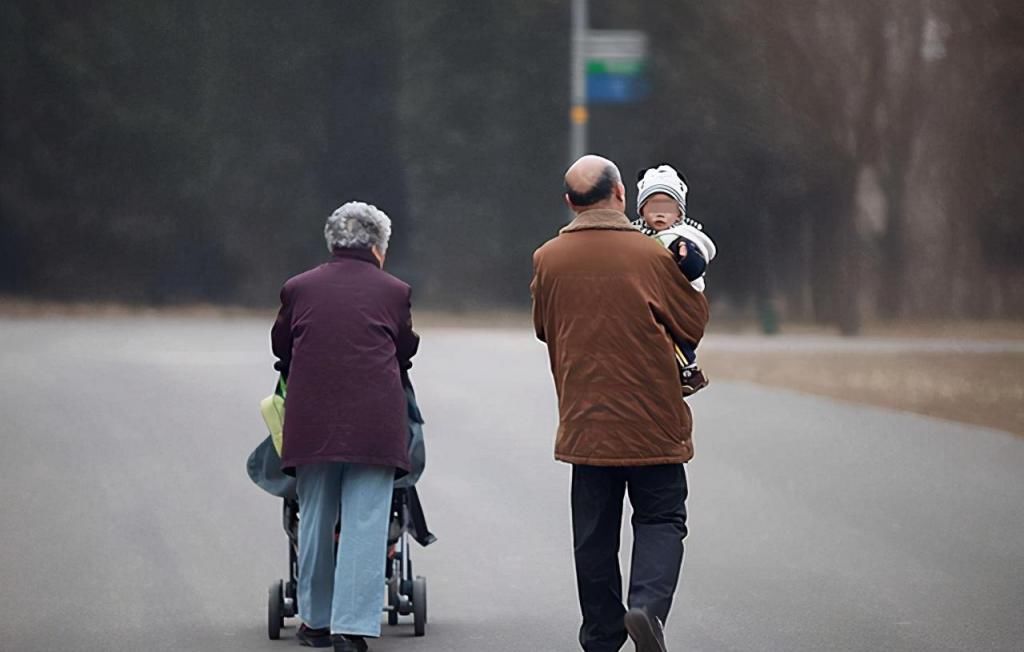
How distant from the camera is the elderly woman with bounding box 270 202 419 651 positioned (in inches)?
293

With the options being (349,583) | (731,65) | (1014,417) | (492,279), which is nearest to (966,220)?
(731,65)

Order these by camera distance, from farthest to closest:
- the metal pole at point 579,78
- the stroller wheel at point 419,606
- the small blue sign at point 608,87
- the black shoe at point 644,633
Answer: the metal pole at point 579,78 < the small blue sign at point 608,87 < the stroller wheel at point 419,606 < the black shoe at point 644,633

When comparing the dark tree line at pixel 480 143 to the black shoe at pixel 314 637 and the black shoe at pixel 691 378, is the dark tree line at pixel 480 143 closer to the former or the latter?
the black shoe at pixel 314 637

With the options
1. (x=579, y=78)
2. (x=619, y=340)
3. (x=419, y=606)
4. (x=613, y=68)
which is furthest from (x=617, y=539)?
(x=579, y=78)

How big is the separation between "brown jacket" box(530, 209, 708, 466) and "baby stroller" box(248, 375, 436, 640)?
0.92 meters

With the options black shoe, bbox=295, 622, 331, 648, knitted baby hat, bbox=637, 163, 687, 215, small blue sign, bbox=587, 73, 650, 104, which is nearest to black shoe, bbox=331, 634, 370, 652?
black shoe, bbox=295, 622, 331, 648

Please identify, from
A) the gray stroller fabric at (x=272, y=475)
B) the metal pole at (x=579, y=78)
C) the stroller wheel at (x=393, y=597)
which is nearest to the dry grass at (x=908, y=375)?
the metal pole at (x=579, y=78)

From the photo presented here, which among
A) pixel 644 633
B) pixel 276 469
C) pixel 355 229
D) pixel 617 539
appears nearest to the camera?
pixel 644 633

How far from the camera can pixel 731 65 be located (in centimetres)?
4000

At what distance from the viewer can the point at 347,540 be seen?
24.6 feet

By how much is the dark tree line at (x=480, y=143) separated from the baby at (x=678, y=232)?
2949 cm

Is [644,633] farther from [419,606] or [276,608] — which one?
[276,608]

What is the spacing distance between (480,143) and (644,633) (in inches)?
1617

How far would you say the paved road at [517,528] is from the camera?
8.53 m
